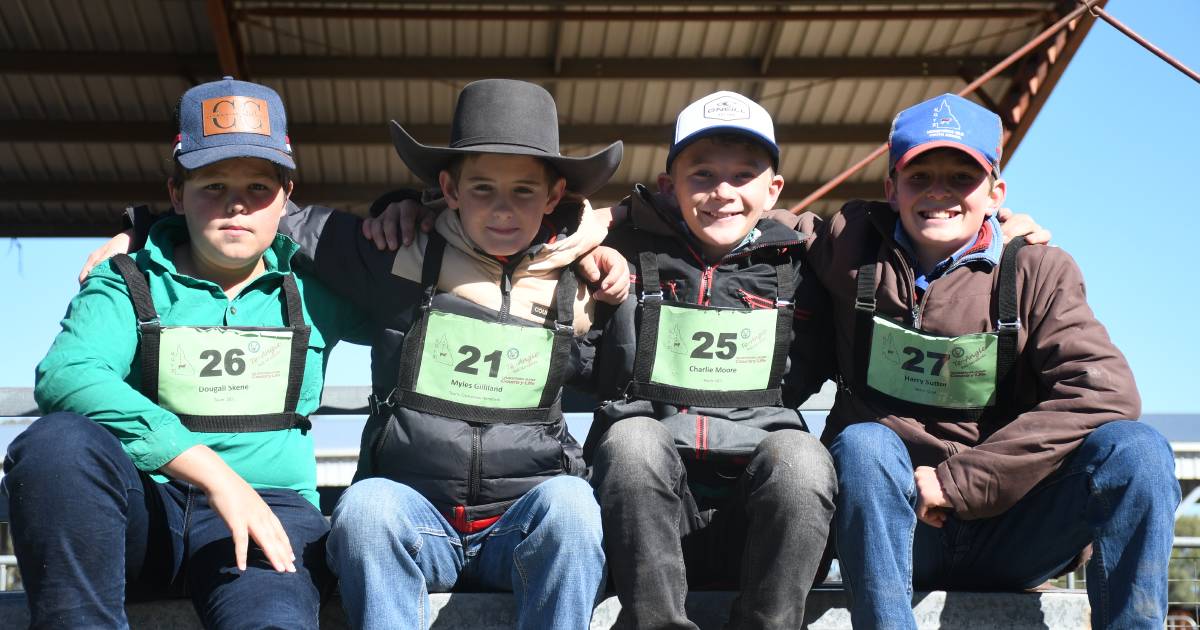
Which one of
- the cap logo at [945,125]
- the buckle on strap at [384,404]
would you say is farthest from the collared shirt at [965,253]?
the buckle on strap at [384,404]

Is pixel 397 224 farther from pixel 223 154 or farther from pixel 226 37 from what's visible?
pixel 226 37

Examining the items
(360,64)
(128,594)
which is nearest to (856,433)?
(128,594)

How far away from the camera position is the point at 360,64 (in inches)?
383

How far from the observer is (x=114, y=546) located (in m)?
2.33

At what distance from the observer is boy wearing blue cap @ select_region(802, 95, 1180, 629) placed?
253 centimetres

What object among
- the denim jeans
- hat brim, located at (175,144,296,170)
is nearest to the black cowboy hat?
hat brim, located at (175,144,296,170)

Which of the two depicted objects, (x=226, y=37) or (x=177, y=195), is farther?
(x=226, y=37)

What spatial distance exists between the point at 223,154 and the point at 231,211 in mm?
144

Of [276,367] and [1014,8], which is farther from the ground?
[1014,8]

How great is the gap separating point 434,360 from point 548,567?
655 millimetres

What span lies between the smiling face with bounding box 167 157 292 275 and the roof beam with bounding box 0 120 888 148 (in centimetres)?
760

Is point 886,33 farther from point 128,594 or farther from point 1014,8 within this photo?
point 128,594

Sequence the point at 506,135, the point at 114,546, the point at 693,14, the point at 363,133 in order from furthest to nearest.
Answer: the point at 363,133 < the point at 693,14 < the point at 506,135 < the point at 114,546

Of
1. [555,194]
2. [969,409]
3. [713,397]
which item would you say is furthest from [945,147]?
[555,194]
